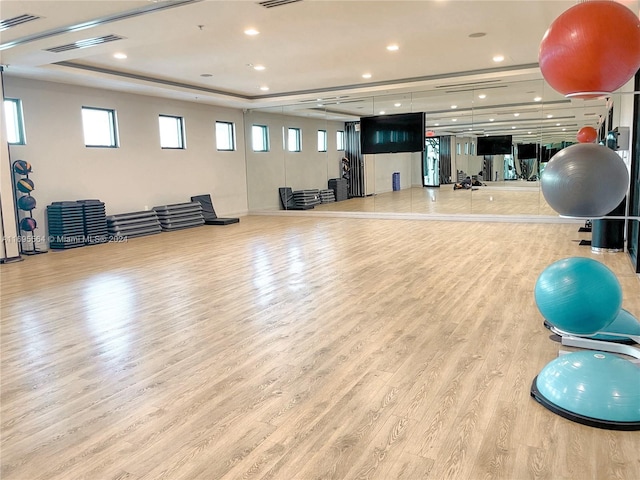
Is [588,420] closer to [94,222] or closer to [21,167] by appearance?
[21,167]

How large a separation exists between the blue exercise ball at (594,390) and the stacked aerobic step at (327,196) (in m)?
11.9

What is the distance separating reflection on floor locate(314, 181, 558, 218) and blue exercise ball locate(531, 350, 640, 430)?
27.3ft

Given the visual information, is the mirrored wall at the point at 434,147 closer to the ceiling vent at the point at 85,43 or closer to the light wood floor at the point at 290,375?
the light wood floor at the point at 290,375

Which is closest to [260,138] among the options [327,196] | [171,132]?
[327,196]

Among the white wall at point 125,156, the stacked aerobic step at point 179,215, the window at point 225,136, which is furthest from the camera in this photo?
the window at point 225,136

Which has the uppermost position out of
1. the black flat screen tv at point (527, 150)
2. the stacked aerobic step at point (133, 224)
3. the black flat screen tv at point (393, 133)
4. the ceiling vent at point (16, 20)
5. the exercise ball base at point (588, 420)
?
the ceiling vent at point (16, 20)

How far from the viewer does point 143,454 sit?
2.24 m

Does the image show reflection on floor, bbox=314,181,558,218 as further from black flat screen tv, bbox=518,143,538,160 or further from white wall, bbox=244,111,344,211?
white wall, bbox=244,111,344,211

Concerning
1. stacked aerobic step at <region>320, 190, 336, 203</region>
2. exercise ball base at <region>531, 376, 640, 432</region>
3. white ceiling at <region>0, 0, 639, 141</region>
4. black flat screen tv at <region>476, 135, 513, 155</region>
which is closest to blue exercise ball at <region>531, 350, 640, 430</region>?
exercise ball base at <region>531, 376, 640, 432</region>

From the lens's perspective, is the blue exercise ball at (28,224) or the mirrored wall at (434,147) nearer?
the blue exercise ball at (28,224)

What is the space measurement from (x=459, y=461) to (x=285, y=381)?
3.98 ft

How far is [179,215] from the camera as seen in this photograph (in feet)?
35.7

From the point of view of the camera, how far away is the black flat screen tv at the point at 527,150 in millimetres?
10773

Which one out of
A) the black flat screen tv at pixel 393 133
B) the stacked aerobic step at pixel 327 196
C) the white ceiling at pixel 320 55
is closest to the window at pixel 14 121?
the white ceiling at pixel 320 55
